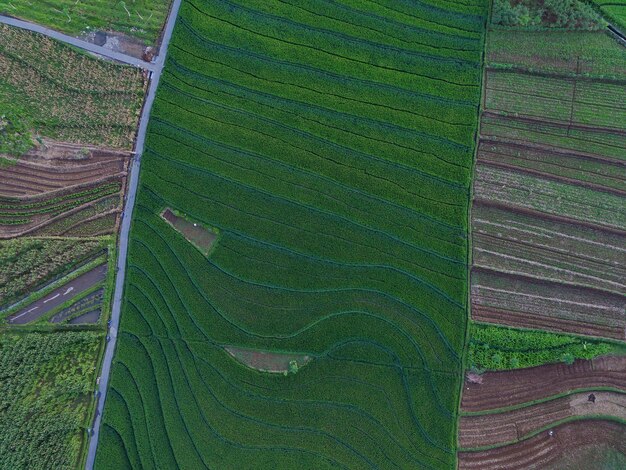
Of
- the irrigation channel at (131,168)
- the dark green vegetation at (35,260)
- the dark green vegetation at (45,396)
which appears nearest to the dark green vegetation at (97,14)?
the irrigation channel at (131,168)

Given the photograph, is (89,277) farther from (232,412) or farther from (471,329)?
(471,329)

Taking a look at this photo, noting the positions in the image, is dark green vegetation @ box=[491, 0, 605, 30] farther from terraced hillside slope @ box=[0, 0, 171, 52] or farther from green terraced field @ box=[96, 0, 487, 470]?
terraced hillside slope @ box=[0, 0, 171, 52]

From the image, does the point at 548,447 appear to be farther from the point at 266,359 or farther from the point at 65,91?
the point at 65,91

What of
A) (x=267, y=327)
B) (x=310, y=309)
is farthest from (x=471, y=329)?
(x=267, y=327)

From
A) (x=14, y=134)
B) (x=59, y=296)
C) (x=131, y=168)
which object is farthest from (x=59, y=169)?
(x=59, y=296)

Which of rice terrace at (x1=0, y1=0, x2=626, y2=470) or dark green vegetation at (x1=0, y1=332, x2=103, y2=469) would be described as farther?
rice terrace at (x1=0, y1=0, x2=626, y2=470)

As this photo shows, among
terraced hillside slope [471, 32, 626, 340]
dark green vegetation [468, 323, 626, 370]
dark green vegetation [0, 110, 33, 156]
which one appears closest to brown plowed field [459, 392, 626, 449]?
dark green vegetation [468, 323, 626, 370]
